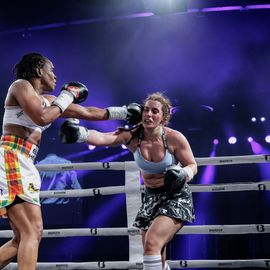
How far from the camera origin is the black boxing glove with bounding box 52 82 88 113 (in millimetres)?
2426

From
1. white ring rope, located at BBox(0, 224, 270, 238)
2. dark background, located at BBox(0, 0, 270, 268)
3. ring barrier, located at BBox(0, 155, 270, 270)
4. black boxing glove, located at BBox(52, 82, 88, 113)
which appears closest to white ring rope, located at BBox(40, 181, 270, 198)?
ring barrier, located at BBox(0, 155, 270, 270)

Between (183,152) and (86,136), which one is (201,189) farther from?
(86,136)

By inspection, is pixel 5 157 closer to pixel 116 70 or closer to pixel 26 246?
pixel 26 246

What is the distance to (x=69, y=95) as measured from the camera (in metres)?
2.53

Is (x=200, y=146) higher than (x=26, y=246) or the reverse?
higher

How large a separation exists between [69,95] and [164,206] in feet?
3.19

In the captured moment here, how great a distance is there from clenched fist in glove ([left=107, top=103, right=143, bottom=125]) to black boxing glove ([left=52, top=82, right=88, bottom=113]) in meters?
0.38

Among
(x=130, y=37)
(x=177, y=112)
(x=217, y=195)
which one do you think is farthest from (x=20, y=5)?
(x=217, y=195)

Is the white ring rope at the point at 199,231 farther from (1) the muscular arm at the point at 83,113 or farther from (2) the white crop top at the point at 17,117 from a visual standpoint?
(2) the white crop top at the point at 17,117

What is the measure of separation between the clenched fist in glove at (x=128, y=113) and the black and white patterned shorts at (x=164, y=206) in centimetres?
53

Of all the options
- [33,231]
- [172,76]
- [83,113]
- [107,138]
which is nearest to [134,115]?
[107,138]

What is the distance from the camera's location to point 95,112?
297cm

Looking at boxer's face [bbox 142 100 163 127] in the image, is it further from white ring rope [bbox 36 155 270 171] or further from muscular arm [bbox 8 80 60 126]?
muscular arm [bbox 8 80 60 126]

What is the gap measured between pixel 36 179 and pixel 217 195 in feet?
18.8
